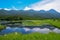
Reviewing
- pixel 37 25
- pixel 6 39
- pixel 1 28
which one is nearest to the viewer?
pixel 6 39

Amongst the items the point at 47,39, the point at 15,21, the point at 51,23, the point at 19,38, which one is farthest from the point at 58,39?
the point at 15,21

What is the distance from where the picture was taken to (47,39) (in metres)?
10.5

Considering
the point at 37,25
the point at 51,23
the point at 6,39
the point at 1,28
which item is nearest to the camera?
the point at 6,39

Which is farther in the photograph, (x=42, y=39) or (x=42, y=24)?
(x=42, y=24)

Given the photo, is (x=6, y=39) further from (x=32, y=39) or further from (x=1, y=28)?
(x=1, y=28)

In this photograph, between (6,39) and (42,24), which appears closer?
(6,39)

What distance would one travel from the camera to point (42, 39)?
1041cm

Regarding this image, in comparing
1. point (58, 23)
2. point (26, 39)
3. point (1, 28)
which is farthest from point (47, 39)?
point (58, 23)

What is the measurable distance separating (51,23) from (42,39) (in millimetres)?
6144

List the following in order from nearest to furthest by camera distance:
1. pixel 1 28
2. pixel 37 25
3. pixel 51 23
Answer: pixel 1 28
pixel 37 25
pixel 51 23

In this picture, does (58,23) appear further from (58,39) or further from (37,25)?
(58,39)

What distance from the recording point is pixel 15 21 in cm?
1719

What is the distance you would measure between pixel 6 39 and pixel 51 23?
22.7ft

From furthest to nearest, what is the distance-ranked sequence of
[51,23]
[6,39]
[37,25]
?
1. [51,23]
2. [37,25]
3. [6,39]
